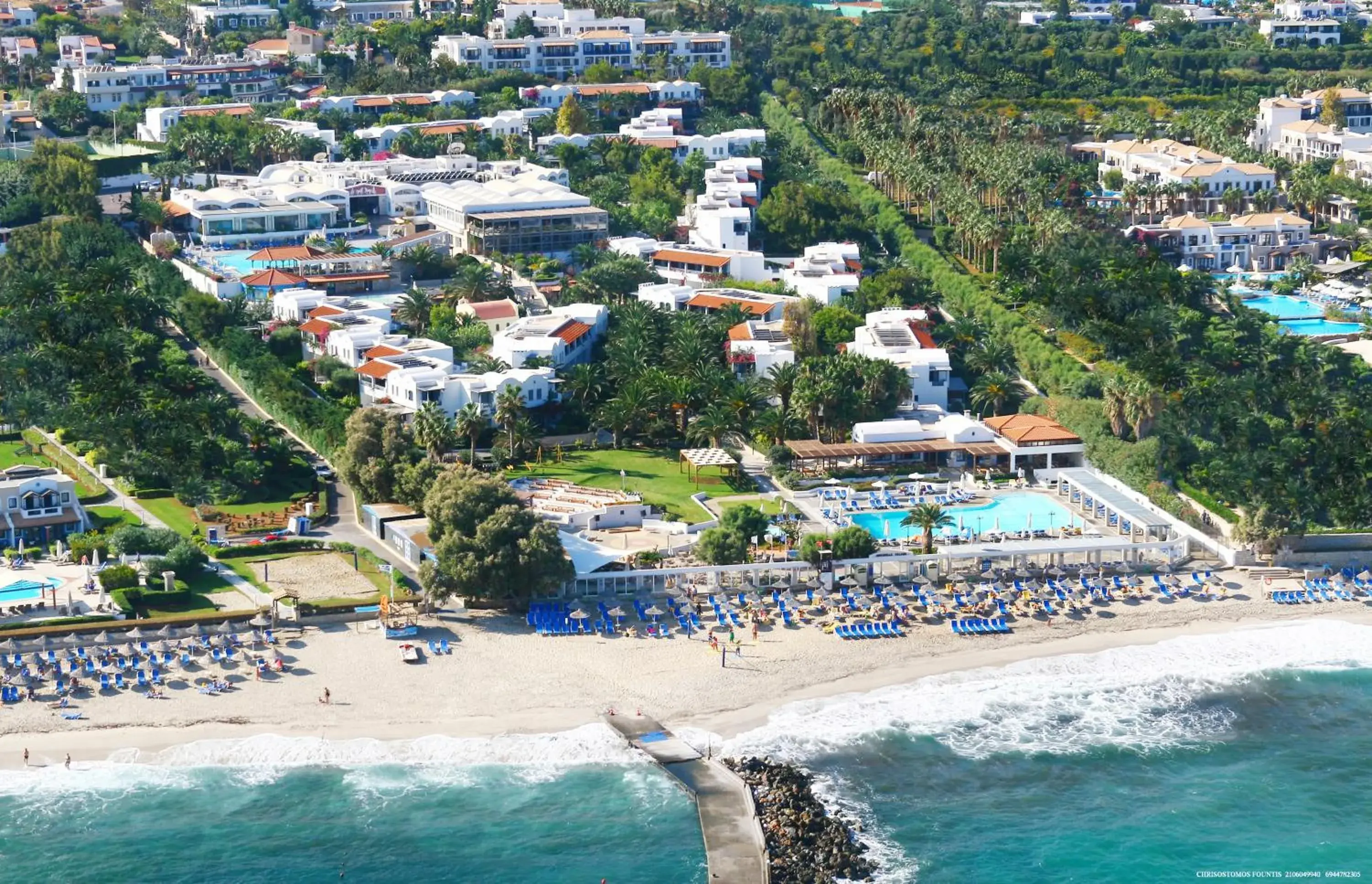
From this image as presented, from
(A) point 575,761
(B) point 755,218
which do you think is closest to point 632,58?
(B) point 755,218

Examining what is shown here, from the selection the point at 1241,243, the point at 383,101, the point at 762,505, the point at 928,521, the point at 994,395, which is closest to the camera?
the point at 928,521

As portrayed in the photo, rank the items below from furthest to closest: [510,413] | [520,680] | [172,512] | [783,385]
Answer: [783,385], [510,413], [172,512], [520,680]

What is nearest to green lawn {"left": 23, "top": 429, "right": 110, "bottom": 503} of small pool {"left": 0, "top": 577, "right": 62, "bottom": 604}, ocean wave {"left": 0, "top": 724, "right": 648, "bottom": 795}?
small pool {"left": 0, "top": 577, "right": 62, "bottom": 604}

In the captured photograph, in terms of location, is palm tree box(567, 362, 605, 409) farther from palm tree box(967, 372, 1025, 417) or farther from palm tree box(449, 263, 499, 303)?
palm tree box(967, 372, 1025, 417)

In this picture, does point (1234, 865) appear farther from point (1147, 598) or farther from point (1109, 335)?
point (1109, 335)

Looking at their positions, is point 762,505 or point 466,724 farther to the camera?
point 762,505

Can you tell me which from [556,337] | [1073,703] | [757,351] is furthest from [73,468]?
[1073,703]

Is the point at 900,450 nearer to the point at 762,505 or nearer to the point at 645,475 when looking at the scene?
the point at 762,505
